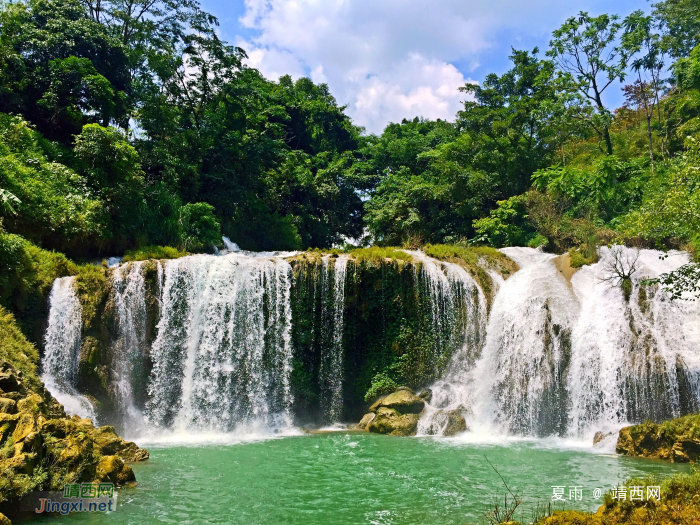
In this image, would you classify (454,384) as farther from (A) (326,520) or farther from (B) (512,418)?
(A) (326,520)

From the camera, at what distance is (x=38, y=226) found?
15250mm

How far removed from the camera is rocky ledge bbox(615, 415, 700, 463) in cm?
969

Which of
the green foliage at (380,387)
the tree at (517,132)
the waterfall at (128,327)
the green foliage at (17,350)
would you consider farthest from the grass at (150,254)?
the tree at (517,132)

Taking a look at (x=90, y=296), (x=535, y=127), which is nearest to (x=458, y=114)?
(x=535, y=127)

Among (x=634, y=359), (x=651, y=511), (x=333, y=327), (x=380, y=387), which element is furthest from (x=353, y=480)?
(x=634, y=359)

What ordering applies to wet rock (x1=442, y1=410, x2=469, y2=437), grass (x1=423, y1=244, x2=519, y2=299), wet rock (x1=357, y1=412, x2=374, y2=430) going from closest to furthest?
1. wet rock (x1=442, y1=410, x2=469, y2=437)
2. wet rock (x1=357, y1=412, x2=374, y2=430)
3. grass (x1=423, y1=244, x2=519, y2=299)

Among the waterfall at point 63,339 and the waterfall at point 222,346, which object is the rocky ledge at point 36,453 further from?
the waterfall at point 222,346

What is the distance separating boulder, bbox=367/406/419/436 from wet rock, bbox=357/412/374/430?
28 centimetres

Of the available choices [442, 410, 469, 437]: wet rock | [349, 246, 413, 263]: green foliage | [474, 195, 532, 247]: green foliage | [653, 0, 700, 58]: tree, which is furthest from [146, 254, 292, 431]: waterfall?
[653, 0, 700, 58]: tree

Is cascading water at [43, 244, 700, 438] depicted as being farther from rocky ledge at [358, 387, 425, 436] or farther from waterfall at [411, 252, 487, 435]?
rocky ledge at [358, 387, 425, 436]

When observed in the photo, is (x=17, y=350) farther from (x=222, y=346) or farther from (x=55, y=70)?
(x=55, y=70)

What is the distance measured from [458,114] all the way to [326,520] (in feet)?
86.9

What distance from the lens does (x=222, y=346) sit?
1489 cm

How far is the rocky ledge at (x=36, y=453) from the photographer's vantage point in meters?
6.03
